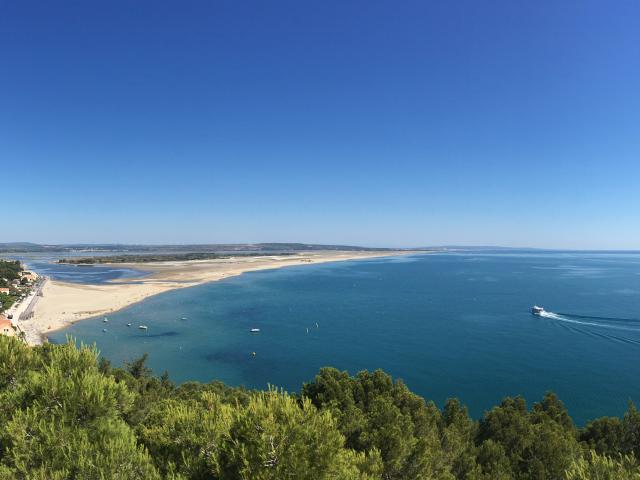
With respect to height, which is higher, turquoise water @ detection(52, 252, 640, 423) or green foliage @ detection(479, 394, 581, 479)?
green foliage @ detection(479, 394, 581, 479)

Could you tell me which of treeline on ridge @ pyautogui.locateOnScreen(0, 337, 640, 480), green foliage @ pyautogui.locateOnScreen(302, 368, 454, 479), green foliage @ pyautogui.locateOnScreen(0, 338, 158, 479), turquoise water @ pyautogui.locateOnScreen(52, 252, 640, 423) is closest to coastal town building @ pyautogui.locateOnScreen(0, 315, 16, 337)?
turquoise water @ pyautogui.locateOnScreen(52, 252, 640, 423)

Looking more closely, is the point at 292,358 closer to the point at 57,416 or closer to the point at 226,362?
the point at 226,362

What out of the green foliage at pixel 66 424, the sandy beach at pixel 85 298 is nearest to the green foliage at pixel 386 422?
the green foliage at pixel 66 424

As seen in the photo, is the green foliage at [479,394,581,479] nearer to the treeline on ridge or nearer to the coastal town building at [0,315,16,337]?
the treeline on ridge

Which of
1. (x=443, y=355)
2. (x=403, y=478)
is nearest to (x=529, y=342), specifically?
(x=443, y=355)

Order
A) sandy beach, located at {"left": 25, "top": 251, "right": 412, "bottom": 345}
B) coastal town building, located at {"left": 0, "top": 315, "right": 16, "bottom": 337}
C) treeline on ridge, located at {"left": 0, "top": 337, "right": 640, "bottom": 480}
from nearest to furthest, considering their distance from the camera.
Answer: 1. treeline on ridge, located at {"left": 0, "top": 337, "right": 640, "bottom": 480}
2. coastal town building, located at {"left": 0, "top": 315, "right": 16, "bottom": 337}
3. sandy beach, located at {"left": 25, "top": 251, "right": 412, "bottom": 345}

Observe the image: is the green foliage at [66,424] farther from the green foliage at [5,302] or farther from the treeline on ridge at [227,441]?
the green foliage at [5,302]
